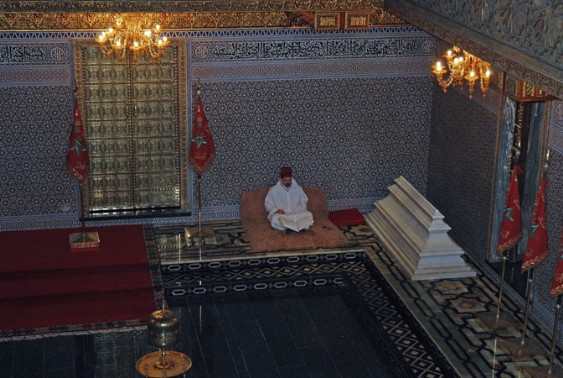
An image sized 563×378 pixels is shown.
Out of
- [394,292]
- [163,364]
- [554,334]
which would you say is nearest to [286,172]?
[394,292]

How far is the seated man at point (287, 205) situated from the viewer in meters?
11.5

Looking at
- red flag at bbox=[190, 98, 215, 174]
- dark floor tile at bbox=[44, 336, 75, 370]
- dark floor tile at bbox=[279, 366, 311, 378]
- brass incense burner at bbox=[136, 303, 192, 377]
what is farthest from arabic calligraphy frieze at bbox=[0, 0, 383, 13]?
dark floor tile at bbox=[279, 366, 311, 378]

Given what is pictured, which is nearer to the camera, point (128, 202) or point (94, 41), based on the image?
point (94, 41)

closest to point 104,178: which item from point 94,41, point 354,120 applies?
point 94,41

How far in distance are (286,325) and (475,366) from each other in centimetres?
204

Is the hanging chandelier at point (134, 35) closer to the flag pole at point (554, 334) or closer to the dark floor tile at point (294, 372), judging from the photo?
the dark floor tile at point (294, 372)

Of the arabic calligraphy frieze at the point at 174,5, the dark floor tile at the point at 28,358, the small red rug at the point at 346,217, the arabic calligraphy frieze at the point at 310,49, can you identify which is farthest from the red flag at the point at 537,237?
the dark floor tile at the point at 28,358

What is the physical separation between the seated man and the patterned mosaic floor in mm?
421

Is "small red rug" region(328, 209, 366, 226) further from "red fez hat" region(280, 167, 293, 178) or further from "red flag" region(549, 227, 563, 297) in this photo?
"red flag" region(549, 227, 563, 297)

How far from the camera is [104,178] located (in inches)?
461

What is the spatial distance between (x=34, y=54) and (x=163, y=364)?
4031 millimetres

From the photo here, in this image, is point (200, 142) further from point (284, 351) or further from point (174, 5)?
point (284, 351)

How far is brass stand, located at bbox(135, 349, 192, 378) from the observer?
8.87m

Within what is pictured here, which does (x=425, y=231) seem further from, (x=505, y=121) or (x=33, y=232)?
(x=33, y=232)
